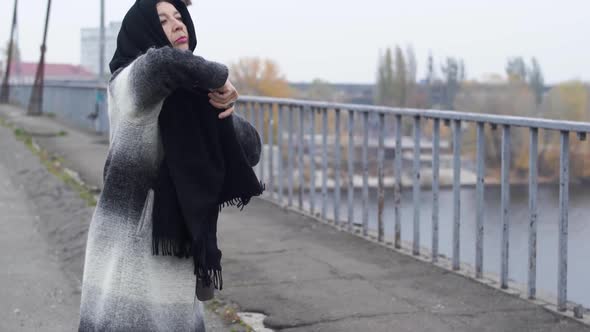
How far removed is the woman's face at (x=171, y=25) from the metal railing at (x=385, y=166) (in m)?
2.62

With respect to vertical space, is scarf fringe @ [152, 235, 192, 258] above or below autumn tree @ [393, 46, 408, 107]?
below

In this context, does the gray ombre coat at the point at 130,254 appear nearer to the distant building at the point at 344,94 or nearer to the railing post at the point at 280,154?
the distant building at the point at 344,94

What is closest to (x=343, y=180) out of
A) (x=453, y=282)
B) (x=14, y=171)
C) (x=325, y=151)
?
(x=325, y=151)

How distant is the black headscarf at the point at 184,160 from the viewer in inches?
115

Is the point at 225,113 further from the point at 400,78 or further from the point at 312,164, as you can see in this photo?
the point at 400,78

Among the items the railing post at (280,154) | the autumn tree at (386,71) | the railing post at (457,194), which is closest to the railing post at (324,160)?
the railing post at (280,154)

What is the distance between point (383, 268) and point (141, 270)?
3.65 metres

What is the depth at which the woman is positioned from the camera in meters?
2.92

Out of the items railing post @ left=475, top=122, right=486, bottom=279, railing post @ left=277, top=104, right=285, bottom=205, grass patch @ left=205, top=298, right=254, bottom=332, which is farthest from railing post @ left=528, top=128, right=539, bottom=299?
railing post @ left=277, top=104, right=285, bottom=205

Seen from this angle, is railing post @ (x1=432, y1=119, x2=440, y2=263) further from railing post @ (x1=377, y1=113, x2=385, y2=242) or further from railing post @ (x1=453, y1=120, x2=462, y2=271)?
railing post @ (x1=377, y1=113, x2=385, y2=242)

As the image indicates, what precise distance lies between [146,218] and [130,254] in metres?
0.12

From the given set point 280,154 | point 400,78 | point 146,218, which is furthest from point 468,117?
point 400,78

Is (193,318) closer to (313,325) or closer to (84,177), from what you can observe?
(313,325)

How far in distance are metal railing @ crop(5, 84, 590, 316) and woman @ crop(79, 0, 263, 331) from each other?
101 inches
